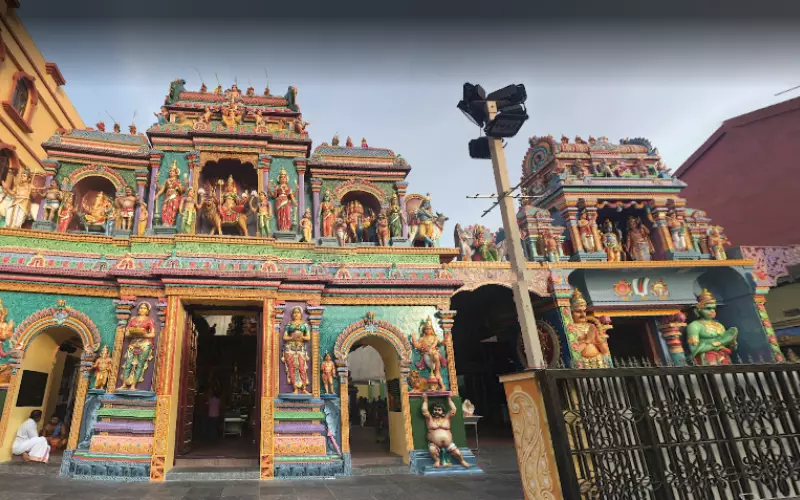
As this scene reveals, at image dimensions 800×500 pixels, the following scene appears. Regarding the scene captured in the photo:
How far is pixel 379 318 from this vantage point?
463 inches

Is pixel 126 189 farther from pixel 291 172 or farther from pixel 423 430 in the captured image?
pixel 423 430

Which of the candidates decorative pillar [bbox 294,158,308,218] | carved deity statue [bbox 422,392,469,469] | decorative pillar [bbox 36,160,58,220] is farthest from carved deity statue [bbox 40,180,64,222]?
carved deity statue [bbox 422,392,469,469]

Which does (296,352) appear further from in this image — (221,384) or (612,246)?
(612,246)

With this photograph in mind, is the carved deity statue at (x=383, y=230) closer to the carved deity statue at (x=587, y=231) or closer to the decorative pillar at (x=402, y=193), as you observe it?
→ the decorative pillar at (x=402, y=193)

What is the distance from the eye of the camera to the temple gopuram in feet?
33.0

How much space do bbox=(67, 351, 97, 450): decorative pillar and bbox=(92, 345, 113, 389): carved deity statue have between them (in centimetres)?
15

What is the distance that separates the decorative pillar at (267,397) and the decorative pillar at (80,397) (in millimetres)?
3990

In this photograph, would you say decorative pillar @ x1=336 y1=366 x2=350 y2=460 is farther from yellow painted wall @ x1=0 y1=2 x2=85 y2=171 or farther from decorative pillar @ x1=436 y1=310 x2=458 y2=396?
yellow painted wall @ x1=0 y1=2 x2=85 y2=171

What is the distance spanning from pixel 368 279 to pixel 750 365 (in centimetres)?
844

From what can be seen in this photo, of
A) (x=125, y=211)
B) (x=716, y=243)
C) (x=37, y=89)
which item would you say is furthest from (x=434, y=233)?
(x=37, y=89)

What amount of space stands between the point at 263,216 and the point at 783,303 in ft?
71.8

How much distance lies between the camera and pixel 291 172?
44.3 feet

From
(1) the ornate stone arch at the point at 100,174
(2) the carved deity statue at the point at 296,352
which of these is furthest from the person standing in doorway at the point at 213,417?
(1) the ornate stone arch at the point at 100,174

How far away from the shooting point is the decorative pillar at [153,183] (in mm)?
Result: 12453
